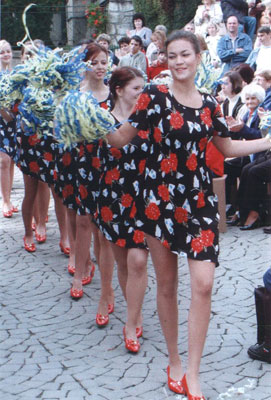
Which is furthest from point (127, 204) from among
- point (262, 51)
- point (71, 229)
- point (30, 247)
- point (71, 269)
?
point (262, 51)

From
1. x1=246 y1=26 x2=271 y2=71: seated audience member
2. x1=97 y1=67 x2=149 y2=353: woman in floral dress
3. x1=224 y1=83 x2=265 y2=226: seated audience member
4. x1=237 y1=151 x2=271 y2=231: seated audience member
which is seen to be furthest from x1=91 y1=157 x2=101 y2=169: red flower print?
x1=246 y1=26 x2=271 y2=71: seated audience member

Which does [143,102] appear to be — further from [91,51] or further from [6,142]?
[6,142]

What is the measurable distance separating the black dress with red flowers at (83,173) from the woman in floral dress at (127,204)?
0.91 feet

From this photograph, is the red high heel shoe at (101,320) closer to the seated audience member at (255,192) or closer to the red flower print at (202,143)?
the red flower print at (202,143)

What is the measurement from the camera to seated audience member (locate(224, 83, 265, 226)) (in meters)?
8.05

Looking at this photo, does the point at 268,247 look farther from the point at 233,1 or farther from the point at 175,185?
the point at 233,1

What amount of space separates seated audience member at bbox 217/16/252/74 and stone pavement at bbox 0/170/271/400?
538 cm

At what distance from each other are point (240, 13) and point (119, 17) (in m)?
8.44

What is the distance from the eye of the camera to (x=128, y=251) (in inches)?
188

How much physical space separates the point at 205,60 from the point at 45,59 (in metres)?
1.18

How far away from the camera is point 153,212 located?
4.03 metres

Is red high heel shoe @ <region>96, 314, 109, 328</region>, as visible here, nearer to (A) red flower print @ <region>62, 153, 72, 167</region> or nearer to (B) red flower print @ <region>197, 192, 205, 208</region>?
(A) red flower print @ <region>62, 153, 72, 167</region>

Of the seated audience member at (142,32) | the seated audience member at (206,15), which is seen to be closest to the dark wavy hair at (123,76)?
the seated audience member at (206,15)

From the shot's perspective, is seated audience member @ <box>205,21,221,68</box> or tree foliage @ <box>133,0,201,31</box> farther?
tree foliage @ <box>133,0,201,31</box>
